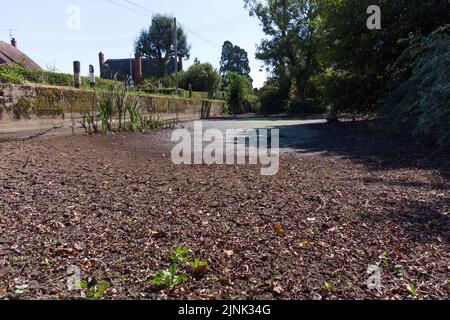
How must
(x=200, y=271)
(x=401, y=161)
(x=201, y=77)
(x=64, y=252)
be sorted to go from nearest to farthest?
(x=200, y=271)
(x=64, y=252)
(x=401, y=161)
(x=201, y=77)

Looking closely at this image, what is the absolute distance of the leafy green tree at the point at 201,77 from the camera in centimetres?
3234

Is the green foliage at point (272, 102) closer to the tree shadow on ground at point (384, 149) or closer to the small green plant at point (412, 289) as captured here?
the tree shadow on ground at point (384, 149)

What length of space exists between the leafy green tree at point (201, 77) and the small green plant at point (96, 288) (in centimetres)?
3144

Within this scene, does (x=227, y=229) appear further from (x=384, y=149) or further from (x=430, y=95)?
(x=430, y=95)

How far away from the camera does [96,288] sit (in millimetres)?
1537

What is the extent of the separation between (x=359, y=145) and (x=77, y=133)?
4.85 metres

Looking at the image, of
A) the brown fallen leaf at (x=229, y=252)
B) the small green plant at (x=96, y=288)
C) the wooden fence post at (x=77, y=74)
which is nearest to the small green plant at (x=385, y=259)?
the brown fallen leaf at (x=229, y=252)

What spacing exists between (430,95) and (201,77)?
28365 millimetres

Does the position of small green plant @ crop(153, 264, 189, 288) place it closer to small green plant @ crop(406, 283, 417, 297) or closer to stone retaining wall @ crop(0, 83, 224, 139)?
small green plant @ crop(406, 283, 417, 297)

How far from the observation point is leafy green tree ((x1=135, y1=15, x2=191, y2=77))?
138ft

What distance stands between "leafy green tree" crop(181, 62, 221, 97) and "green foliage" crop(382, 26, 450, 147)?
25654mm

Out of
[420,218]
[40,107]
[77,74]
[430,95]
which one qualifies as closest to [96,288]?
[420,218]

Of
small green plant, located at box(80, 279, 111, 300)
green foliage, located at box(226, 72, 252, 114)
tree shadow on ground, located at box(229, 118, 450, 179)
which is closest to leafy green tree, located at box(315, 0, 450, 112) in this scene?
tree shadow on ground, located at box(229, 118, 450, 179)
